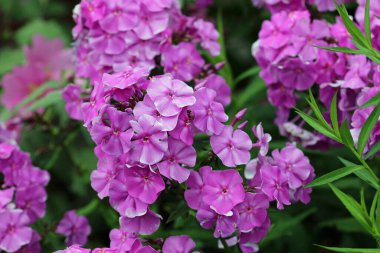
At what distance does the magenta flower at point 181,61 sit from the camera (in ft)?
5.65

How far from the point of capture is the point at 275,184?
1.43 m

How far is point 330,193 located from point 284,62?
51 centimetres

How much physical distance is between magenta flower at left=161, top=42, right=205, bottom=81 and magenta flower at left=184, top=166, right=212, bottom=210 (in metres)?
0.36

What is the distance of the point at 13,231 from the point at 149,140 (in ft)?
1.52

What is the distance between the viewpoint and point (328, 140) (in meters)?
1.72

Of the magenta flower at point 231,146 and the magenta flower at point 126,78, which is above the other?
the magenta flower at point 126,78

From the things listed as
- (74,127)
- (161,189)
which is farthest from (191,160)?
(74,127)

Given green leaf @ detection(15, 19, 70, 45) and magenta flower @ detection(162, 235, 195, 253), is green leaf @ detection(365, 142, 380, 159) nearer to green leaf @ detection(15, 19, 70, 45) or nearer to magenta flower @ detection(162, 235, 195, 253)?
magenta flower @ detection(162, 235, 195, 253)

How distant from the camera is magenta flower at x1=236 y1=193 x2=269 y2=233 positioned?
1.41m

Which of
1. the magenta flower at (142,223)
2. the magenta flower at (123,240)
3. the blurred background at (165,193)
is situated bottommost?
the blurred background at (165,193)

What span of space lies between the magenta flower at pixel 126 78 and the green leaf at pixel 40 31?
4.74 ft

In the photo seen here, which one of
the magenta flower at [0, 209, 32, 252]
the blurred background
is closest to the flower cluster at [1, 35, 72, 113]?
the blurred background

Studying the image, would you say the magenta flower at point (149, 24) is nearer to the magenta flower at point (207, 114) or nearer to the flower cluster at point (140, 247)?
the magenta flower at point (207, 114)

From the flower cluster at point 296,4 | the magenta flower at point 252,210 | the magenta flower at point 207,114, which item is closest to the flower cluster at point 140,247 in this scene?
the magenta flower at point 252,210
